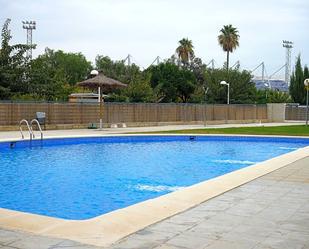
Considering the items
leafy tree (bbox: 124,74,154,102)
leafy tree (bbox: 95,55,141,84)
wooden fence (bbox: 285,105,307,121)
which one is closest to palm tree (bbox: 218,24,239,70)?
leafy tree (bbox: 95,55,141,84)

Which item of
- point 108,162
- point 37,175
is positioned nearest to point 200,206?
point 37,175

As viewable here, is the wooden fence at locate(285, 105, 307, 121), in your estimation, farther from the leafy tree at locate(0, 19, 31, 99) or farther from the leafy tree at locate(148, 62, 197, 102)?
the leafy tree at locate(0, 19, 31, 99)

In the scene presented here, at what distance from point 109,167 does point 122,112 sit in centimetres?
1650

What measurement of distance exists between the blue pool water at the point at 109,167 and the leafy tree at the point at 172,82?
3791cm

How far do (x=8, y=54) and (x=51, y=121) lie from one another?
749 centimetres

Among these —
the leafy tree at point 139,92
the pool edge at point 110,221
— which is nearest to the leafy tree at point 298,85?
the leafy tree at point 139,92

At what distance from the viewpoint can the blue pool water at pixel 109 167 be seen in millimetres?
8672

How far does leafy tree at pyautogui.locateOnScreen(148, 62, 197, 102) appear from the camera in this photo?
59906mm

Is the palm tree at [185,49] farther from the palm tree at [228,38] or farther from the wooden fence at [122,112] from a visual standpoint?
the wooden fence at [122,112]

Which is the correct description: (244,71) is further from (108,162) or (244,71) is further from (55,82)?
(108,162)

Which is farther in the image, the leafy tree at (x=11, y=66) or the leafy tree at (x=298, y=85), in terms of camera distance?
the leafy tree at (x=298, y=85)

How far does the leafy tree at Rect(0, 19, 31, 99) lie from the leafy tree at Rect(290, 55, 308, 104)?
136ft

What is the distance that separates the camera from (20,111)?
79.4 ft

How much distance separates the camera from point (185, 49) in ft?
237
